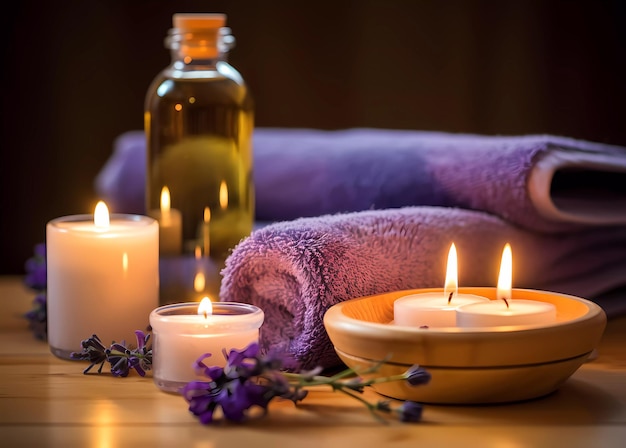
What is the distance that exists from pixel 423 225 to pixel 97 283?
0.99 feet

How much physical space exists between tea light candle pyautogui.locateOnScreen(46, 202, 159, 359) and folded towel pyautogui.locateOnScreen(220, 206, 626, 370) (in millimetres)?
87

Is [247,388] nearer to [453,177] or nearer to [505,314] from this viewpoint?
[505,314]

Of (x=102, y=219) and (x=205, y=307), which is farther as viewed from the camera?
(x=102, y=219)

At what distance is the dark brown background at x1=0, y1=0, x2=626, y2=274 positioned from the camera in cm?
172

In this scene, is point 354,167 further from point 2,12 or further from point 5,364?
point 2,12

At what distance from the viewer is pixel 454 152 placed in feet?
3.45

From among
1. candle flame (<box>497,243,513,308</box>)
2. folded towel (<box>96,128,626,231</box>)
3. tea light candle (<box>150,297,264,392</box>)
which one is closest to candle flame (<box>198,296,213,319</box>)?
tea light candle (<box>150,297,264,392</box>)

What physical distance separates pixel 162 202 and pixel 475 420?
479 mm

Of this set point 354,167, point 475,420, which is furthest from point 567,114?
point 475,420

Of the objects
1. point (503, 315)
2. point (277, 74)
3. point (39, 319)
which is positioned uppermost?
point (277, 74)

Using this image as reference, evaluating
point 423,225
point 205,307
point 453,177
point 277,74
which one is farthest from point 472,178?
point 277,74

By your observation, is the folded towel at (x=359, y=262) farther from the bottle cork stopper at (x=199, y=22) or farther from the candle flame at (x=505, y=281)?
the bottle cork stopper at (x=199, y=22)

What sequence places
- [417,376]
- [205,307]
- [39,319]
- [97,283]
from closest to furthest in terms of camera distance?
[417,376]
[205,307]
[97,283]
[39,319]

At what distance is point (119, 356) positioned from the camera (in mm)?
804
